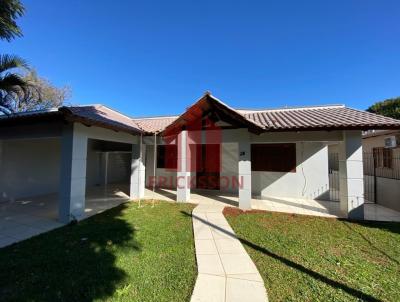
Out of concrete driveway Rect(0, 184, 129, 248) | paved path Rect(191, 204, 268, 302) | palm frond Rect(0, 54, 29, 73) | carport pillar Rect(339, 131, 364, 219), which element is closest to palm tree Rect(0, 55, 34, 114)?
palm frond Rect(0, 54, 29, 73)

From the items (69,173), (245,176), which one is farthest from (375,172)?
(69,173)

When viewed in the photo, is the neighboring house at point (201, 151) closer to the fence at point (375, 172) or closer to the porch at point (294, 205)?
the porch at point (294, 205)

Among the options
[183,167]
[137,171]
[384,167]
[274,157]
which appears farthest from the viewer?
[384,167]

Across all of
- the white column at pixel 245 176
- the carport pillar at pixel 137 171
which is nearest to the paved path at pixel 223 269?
the white column at pixel 245 176

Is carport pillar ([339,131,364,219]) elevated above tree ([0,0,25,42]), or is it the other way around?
tree ([0,0,25,42])

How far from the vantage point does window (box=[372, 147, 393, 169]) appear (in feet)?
47.5

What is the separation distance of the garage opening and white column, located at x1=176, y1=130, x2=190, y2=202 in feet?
12.8

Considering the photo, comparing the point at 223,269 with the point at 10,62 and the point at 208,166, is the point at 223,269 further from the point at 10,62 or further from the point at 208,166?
the point at 10,62

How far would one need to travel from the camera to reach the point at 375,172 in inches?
494

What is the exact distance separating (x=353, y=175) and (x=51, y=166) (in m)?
19.2

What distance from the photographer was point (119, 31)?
13.9 m

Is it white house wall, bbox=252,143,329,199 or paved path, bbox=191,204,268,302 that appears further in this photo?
white house wall, bbox=252,143,329,199

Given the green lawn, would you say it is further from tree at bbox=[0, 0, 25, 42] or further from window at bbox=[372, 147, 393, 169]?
tree at bbox=[0, 0, 25, 42]

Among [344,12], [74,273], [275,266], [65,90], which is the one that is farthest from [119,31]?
[65,90]
